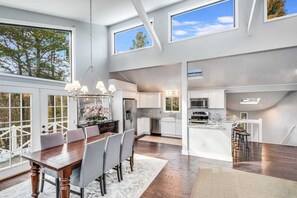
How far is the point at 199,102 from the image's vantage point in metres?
5.92

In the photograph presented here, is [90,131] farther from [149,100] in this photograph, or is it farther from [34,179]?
[149,100]

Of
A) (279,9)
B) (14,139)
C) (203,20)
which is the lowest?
(14,139)

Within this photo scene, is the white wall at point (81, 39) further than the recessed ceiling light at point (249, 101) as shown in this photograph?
No

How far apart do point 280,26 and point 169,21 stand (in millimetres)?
2741

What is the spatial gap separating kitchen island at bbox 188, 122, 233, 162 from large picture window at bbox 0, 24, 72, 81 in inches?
161

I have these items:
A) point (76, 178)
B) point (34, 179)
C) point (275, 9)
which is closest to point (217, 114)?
point (275, 9)

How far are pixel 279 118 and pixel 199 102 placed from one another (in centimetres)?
335

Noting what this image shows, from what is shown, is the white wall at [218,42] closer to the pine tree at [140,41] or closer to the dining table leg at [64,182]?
the pine tree at [140,41]

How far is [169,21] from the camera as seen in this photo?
4.68 metres

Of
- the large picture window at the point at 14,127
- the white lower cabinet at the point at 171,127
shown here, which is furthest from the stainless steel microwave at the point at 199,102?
the large picture window at the point at 14,127

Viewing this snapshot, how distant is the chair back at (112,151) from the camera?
2570 millimetres

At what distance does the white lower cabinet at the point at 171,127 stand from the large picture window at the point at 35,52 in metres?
4.06

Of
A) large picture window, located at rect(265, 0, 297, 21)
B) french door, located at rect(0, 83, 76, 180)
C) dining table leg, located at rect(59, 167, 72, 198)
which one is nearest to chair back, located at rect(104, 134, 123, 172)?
dining table leg, located at rect(59, 167, 72, 198)

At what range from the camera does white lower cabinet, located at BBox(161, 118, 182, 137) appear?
6301 millimetres
